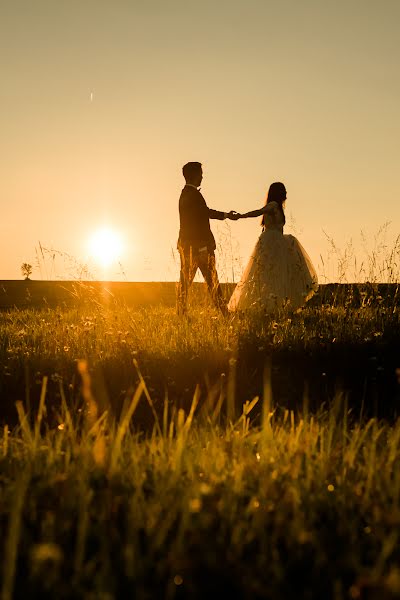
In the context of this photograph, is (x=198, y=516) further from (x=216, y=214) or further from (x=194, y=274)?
(x=216, y=214)

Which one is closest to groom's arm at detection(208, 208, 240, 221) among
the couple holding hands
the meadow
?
the couple holding hands

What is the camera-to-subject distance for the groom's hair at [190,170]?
9.88 m

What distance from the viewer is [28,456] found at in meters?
2.59

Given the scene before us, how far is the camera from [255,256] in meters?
10.4

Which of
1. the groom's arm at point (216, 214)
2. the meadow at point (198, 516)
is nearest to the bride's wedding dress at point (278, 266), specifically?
the groom's arm at point (216, 214)

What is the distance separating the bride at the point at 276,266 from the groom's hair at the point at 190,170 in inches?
43.8

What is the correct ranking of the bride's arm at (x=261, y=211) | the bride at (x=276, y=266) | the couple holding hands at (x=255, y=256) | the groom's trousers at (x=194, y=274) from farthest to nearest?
1. the bride's arm at (x=261, y=211)
2. the bride at (x=276, y=266)
3. the couple holding hands at (x=255, y=256)
4. the groom's trousers at (x=194, y=274)

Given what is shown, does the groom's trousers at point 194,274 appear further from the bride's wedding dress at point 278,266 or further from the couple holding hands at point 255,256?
the bride's wedding dress at point 278,266

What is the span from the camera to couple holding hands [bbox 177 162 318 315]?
31.3ft

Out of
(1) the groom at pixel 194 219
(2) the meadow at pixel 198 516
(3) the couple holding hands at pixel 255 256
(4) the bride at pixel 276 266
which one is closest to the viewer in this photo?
(2) the meadow at pixel 198 516

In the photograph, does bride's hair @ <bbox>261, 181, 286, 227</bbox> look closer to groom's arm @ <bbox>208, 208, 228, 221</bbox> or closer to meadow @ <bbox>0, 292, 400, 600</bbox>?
groom's arm @ <bbox>208, 208, 228, 221</bbox>

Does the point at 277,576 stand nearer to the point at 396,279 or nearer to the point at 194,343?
the point at 194,343

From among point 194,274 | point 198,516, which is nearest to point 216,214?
point 194,274

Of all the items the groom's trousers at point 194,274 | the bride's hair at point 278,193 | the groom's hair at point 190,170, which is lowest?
the groom's trousers at point 194,274
